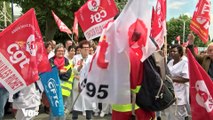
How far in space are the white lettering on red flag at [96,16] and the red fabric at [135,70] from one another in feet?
13.8

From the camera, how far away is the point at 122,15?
383 centimetres

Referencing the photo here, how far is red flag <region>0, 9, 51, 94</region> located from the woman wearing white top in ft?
9.09

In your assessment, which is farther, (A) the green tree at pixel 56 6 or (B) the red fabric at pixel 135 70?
(A) the green tree at pixel 56 6

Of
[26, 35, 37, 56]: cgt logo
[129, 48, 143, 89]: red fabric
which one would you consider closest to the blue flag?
[26, 35, 37, 56]: cgt logo

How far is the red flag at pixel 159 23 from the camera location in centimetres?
573

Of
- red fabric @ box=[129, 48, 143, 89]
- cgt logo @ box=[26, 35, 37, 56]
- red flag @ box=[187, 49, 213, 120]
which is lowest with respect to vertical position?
red flag @ box=[187, 49, 213, 120]

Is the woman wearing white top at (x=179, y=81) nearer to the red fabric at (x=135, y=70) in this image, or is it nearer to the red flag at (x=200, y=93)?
the red flag at (x=200, y=93)

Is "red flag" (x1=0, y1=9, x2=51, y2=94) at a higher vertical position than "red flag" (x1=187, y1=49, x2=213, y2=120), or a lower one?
higher

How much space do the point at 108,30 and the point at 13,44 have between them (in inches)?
76.7

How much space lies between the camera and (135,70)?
3.82m

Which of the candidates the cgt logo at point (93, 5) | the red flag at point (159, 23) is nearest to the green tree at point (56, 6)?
the cgt logo at point (93, 5)

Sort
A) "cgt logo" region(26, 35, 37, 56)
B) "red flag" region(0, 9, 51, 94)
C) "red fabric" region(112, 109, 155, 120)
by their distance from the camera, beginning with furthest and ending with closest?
"cgt logo" region(26, 35, 37, 56) < "red flag" region(0, 9, 51, 94) < "red fabric" region(112, 109, 155, 120)

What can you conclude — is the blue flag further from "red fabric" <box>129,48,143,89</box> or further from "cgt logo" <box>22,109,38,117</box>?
"red fabric" <box>129,48,143,89</box>

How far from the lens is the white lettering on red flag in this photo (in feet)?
Answer: 26.4
